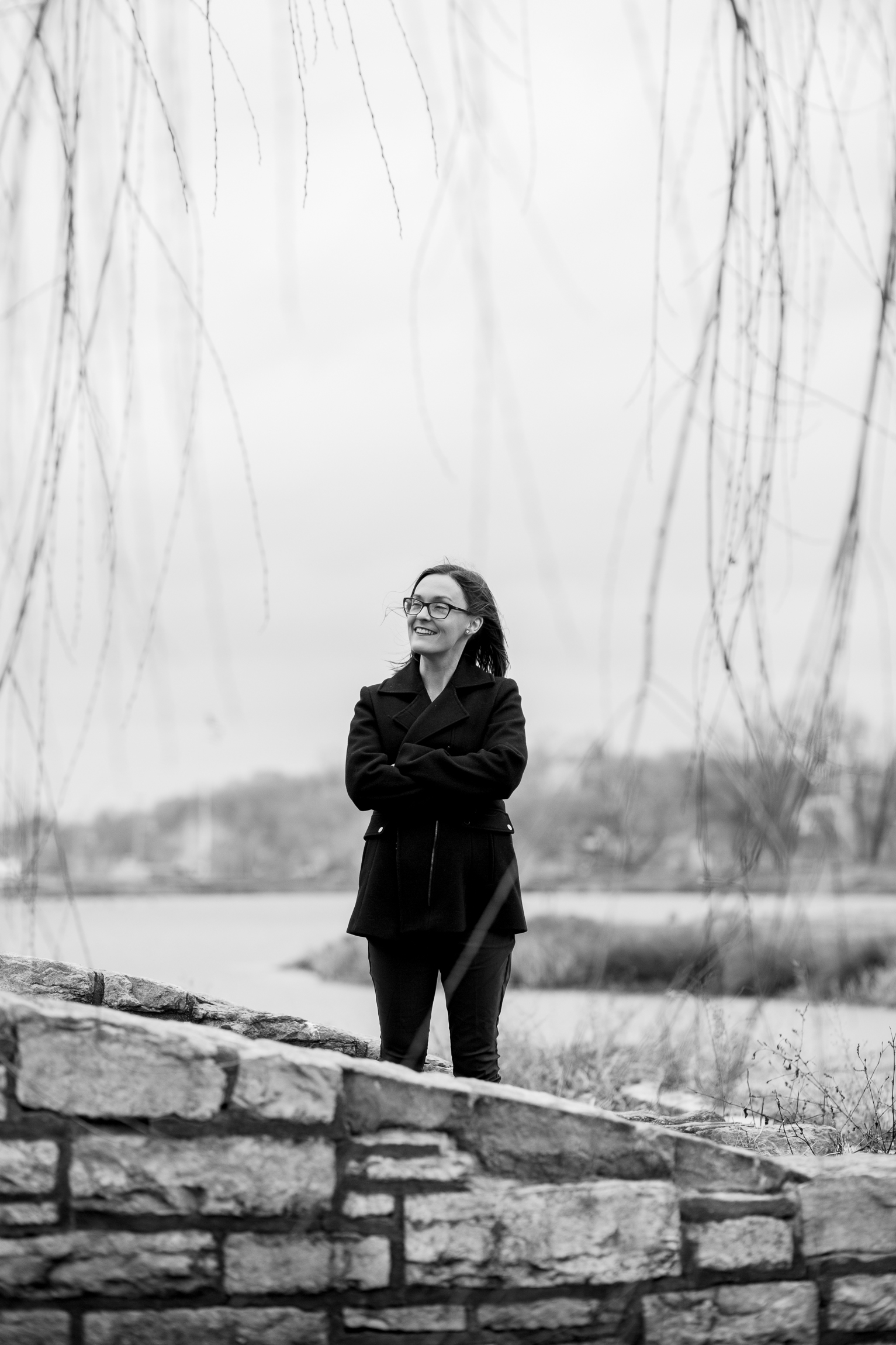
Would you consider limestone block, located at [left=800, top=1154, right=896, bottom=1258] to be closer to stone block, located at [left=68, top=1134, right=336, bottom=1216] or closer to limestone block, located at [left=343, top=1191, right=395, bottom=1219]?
limestone block, located at [left=343, top=1191, right=395, bottom=1219]

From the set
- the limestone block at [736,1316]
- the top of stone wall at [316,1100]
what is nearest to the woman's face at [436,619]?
the top of stone wall at [316,1100]

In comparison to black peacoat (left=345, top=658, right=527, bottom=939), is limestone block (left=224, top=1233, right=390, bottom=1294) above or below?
below

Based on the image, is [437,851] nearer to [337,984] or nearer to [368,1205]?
[368,1205]

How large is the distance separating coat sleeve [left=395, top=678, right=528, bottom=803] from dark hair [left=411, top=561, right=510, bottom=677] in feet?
1.28

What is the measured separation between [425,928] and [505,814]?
38 cm

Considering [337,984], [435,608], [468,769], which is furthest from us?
[337,984]

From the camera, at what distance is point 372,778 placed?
367cm

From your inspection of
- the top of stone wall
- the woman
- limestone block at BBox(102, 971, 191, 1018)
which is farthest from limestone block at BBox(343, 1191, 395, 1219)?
limestone block at BBox(102, 971, 191, 1018)

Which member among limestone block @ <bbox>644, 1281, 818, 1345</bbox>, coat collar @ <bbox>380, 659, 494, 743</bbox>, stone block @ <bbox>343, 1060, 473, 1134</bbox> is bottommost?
limestone block @ <bbox>644, 1281, 818, 1345</bbox>

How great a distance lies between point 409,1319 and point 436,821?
139 cm

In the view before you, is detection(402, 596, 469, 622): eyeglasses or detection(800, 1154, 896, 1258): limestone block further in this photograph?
detection(402, 596, 469, 622): eyeglasses

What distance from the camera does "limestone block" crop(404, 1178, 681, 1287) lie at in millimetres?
2512

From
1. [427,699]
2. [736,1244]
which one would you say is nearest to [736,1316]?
[736,1244]

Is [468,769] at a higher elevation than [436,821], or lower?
higher
